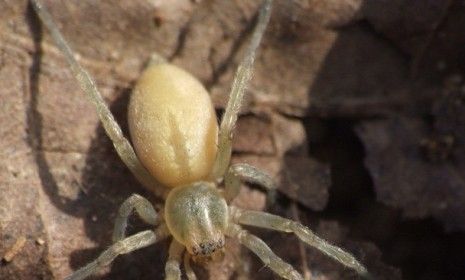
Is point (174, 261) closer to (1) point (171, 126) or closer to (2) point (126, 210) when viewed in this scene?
(2) point (126, 210)

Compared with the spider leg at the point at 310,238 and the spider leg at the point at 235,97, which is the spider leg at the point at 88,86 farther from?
the spider leg at the point at 310,238

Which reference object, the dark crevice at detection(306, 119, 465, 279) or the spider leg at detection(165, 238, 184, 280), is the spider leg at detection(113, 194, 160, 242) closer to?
the spider leg at detection(165, 238, 184, 280)

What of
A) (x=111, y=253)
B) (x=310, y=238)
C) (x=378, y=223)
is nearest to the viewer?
(x=111, y=253)

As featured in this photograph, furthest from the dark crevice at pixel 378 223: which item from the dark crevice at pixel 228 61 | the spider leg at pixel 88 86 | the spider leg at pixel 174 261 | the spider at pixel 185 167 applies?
the spider leg at pixel 88 86

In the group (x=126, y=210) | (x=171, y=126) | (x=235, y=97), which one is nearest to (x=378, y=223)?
(x=235, y=97)

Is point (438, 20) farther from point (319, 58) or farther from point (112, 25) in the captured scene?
point (112, 25)

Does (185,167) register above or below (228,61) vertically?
below

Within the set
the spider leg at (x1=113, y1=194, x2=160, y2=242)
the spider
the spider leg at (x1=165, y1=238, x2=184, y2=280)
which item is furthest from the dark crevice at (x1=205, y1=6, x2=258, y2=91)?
the spider leg at (x1=165, y1=238, x2=184, y2=280)

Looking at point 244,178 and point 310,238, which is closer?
point 310,238
